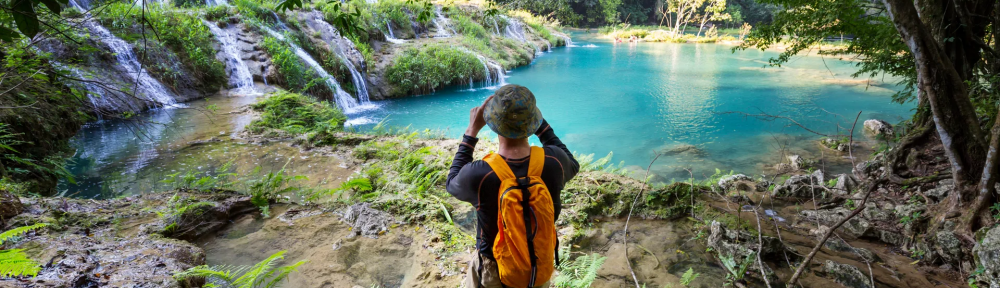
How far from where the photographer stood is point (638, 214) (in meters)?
4.57

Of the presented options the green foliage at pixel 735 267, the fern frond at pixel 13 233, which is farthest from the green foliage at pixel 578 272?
the fern frond at pixel 13 233

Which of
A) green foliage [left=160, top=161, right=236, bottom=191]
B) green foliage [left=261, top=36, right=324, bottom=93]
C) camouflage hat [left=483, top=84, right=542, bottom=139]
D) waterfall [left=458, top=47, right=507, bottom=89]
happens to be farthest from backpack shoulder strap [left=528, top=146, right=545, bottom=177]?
waterfall [left=458, top=47, right=507, bottom=89]

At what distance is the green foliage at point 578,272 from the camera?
304 cm

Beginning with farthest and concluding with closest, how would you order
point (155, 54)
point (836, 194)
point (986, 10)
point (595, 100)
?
point (595, 100) < point (155, 54) < point (836, 194) < point (986, 10)

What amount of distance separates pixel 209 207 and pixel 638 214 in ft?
13.9

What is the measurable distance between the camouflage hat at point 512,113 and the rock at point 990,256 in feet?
12.0

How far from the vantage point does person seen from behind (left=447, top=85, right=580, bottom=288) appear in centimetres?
193

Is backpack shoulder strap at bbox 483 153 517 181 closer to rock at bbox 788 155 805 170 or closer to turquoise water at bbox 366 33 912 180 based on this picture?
turquoise water at bbox 366 33 912 180

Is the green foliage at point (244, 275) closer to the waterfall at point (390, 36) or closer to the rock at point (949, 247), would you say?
the rock at point (949, 247)

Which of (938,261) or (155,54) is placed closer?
(938,261)

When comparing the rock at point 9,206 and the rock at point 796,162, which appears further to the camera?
the rock at point 796,162

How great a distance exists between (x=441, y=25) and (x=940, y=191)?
21215 millimetres

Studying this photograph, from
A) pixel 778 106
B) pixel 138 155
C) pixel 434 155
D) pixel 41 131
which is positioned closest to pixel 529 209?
pixel 434 155

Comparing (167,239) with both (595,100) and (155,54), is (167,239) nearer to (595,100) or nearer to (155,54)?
(155,54)
